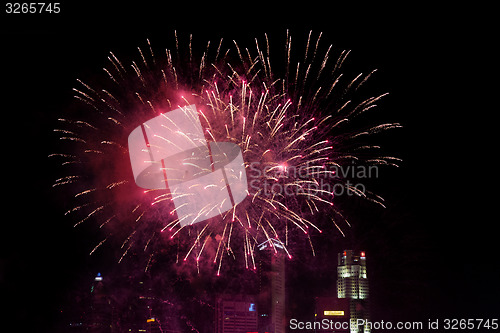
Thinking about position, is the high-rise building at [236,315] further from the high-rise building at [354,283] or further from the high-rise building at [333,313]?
the high-rise building at [354,283]

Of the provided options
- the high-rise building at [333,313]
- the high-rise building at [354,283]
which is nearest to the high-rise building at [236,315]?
the high-rise building at [333,313]

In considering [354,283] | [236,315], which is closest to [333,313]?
[354,283]

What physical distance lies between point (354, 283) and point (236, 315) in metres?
53.9

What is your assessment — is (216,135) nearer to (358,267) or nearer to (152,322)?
(152,322)

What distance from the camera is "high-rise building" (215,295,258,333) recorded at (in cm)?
8381

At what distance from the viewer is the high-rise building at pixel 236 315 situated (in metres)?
83.8

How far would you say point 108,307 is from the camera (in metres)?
66.9

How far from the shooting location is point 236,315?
8538 cm

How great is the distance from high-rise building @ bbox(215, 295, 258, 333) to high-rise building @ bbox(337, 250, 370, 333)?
3717 centimetres

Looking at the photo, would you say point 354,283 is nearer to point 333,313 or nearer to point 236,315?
point 333,313

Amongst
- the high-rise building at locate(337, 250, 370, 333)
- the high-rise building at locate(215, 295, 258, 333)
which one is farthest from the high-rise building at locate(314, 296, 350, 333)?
the high-rise building at locate(215, 295, 258, 333)

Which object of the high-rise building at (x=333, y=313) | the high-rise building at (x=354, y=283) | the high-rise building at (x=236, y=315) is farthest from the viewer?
the high-rise building at (x=354, y=283)

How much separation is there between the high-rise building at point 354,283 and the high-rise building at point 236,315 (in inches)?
1463

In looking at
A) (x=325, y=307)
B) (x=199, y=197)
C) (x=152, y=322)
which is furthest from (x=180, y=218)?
(x=325, y=307)
